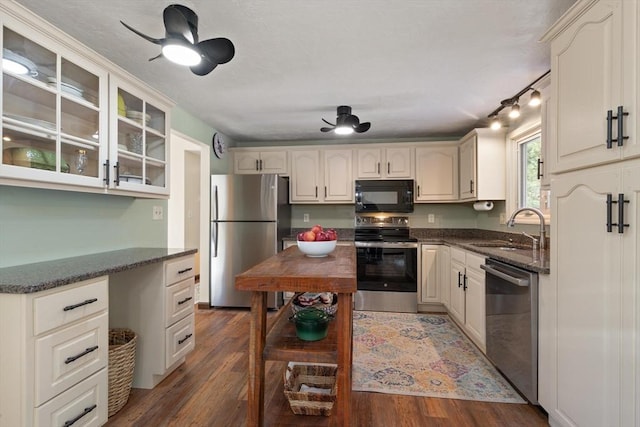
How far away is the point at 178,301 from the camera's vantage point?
7.30 ft

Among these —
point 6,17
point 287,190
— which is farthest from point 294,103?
point 6,17

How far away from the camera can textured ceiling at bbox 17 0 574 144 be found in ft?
5.37

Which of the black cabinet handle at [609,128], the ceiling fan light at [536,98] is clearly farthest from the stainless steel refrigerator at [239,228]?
the black cabinet handle at [609,128]

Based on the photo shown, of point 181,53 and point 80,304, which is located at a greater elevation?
point 181,53

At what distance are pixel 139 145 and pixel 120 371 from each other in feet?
4.96

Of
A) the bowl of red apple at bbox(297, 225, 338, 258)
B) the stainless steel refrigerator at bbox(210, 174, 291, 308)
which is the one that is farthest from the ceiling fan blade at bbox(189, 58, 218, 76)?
the stainless steel refrigerator at bbox(210, 174, 291, 308)

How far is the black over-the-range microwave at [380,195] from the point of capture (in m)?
4.00

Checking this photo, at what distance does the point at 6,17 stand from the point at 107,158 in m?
0.76

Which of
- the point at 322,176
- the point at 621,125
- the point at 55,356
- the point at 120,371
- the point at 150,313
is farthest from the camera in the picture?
the point at 322,176

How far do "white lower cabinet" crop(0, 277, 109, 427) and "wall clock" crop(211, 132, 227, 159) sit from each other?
8.46ft

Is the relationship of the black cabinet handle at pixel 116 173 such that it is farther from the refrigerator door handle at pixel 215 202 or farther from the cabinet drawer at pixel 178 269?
the refrigerator door handle at pixel 215 202

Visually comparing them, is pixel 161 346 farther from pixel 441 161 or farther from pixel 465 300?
pixel 441 161

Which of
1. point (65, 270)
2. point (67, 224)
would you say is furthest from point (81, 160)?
point (65, 270)

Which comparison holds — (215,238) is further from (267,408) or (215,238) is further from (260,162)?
(267,408)
